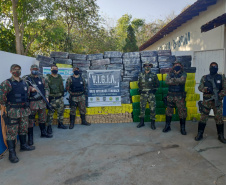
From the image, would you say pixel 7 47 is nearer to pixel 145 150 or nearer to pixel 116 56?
pixel 116 56

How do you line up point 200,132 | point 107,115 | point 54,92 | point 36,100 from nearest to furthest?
point 200,132 < point 36,100 < point 54,92 < point 107,115

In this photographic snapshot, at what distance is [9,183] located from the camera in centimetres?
287

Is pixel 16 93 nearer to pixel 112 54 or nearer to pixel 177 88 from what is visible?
pixel 112 54

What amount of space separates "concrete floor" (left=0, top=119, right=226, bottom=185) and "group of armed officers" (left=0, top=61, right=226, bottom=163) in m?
0.34

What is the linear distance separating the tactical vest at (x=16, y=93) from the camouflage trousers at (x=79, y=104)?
203 centimetres

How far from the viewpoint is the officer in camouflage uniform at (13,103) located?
3.65 metres

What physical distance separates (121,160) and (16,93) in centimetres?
260

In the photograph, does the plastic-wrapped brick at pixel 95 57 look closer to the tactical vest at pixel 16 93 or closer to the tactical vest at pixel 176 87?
the tactical vest at pixel 176 87

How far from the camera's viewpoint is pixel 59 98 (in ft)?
18.1

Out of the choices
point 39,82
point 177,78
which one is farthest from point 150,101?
point 39,82

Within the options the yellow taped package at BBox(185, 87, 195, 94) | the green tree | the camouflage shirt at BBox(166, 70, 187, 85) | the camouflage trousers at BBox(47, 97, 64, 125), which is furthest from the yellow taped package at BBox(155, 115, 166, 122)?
the green tree

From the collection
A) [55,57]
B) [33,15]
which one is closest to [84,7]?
[33,15]

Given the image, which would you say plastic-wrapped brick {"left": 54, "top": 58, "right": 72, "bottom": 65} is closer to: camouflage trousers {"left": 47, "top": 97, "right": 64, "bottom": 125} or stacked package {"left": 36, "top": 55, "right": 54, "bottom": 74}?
stacked package {"left": 36, "top": 55, "right": 54, "bottom": 74}

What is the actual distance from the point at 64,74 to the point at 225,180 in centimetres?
540
